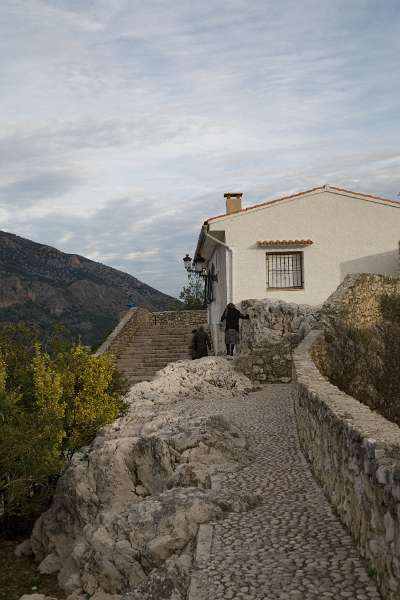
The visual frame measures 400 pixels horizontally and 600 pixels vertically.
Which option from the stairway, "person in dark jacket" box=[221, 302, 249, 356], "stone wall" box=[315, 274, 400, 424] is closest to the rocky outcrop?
"stone wall" box=[315, 274, 400, 424]

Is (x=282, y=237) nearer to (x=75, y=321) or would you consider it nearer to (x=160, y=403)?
(x=160, y=403)

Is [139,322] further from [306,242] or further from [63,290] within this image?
[63,290]

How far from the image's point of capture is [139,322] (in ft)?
90.2

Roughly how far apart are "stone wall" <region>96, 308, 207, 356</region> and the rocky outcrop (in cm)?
758

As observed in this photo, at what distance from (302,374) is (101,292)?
339 ft

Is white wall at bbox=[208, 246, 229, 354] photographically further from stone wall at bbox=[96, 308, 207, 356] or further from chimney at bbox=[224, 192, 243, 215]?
stone wall at bbox=[96, 308, 207, 356]

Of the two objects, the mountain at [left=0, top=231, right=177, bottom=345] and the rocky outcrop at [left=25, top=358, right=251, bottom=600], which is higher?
the mountain at [left=0, top=231, right=177, bottom=345]

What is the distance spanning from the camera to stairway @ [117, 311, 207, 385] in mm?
21562

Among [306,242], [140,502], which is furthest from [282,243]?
[140,502]

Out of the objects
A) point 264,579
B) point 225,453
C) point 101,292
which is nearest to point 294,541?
point 264,579

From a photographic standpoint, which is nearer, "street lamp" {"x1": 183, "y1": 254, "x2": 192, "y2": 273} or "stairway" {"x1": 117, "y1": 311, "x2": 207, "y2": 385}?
"stairway" {"x1": 117, "y1": 311, "x2": 207, "y2": 385}

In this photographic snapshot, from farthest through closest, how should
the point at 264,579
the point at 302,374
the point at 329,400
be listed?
the point at 302,374
the point at 329,400
the point at 264,579

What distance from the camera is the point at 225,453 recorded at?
9203mm

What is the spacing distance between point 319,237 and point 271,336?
14.6 feet
